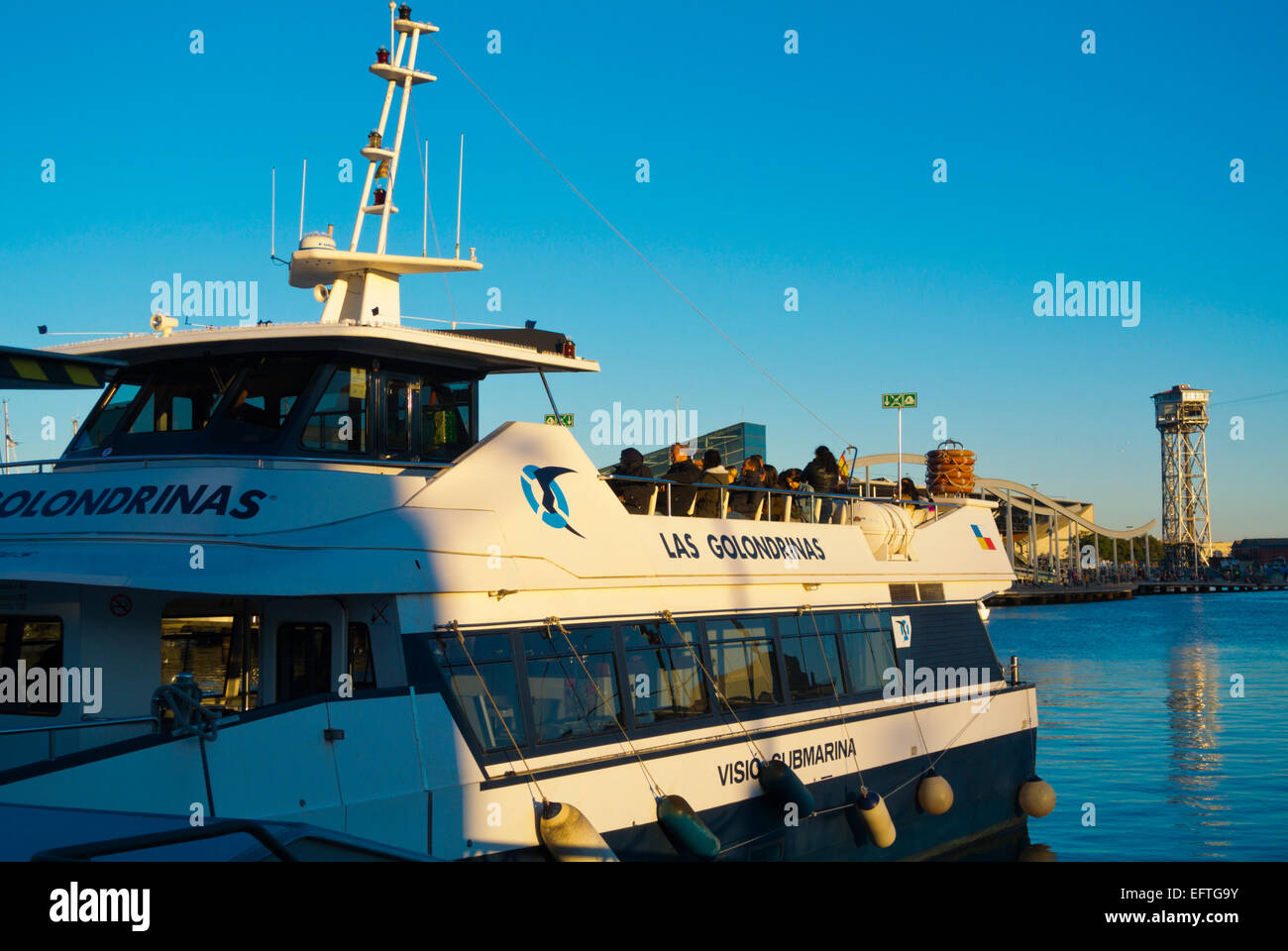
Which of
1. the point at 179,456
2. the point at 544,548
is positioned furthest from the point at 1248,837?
the point at 179,456

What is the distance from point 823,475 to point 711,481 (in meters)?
2.30

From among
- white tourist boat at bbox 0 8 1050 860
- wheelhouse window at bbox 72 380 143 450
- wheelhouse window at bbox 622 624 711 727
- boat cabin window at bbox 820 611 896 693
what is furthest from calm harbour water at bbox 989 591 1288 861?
wheelhouse window at bbox 72 380 143 450

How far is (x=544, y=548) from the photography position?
1003 centimetres

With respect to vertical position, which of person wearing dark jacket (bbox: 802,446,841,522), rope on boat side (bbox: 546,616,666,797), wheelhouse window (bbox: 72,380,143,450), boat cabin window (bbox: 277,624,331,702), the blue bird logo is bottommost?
rope on boat side (bbox: 546,616,666,797)

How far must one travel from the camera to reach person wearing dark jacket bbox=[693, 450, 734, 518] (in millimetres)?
12867

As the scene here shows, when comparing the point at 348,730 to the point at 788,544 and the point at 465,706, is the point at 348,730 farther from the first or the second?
the point at 788,544

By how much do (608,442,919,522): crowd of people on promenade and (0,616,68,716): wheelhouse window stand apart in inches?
189

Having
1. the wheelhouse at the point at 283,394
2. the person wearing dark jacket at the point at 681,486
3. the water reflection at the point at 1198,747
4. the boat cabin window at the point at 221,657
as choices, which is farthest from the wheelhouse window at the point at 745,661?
the water reflection at the point at 1198,747

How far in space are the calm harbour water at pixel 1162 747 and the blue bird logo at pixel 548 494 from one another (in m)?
11.0

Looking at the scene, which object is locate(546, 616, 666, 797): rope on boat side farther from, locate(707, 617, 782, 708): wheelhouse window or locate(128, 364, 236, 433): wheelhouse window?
locate(128, 364, 236, 433): wheelhouse window

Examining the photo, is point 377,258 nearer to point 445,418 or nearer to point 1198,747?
point 445,418

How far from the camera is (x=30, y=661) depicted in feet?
30.2

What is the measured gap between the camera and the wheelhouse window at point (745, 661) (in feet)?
39.1

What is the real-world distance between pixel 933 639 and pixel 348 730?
31.0ft
